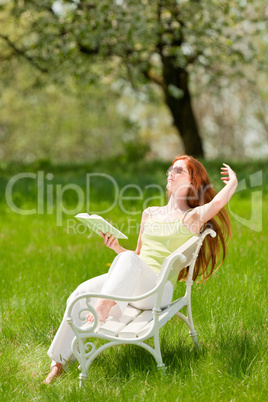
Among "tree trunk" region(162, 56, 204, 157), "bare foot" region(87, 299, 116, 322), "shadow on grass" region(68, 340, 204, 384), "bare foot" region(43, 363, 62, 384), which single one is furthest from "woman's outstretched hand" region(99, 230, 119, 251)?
"tree trunk" region(162, 56, 204, 157)

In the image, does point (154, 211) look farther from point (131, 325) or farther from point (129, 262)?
point (131, 325)

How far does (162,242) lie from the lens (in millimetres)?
3596

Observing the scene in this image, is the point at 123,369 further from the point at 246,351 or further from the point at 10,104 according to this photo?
the point at 10,104

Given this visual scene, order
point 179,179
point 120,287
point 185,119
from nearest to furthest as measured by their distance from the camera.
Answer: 1. point 120,287
2. point 179,179
3. point 185,119

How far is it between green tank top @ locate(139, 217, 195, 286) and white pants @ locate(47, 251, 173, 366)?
0.49ft

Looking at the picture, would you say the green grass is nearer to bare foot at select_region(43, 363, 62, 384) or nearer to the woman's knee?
bare foot at select_region(43, 363, 62, 384)

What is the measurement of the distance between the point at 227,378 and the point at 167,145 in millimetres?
38781

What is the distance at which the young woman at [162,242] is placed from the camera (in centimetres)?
326

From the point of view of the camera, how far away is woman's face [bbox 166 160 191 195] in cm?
369

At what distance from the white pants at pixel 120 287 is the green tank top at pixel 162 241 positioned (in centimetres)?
15

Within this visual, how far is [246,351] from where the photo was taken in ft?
11.1

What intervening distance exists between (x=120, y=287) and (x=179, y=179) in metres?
0.96

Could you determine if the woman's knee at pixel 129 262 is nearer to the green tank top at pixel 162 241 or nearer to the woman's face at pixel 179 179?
the green tank top at pixel 162 241

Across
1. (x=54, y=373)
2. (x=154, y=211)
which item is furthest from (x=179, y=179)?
(x=54, y=373)
